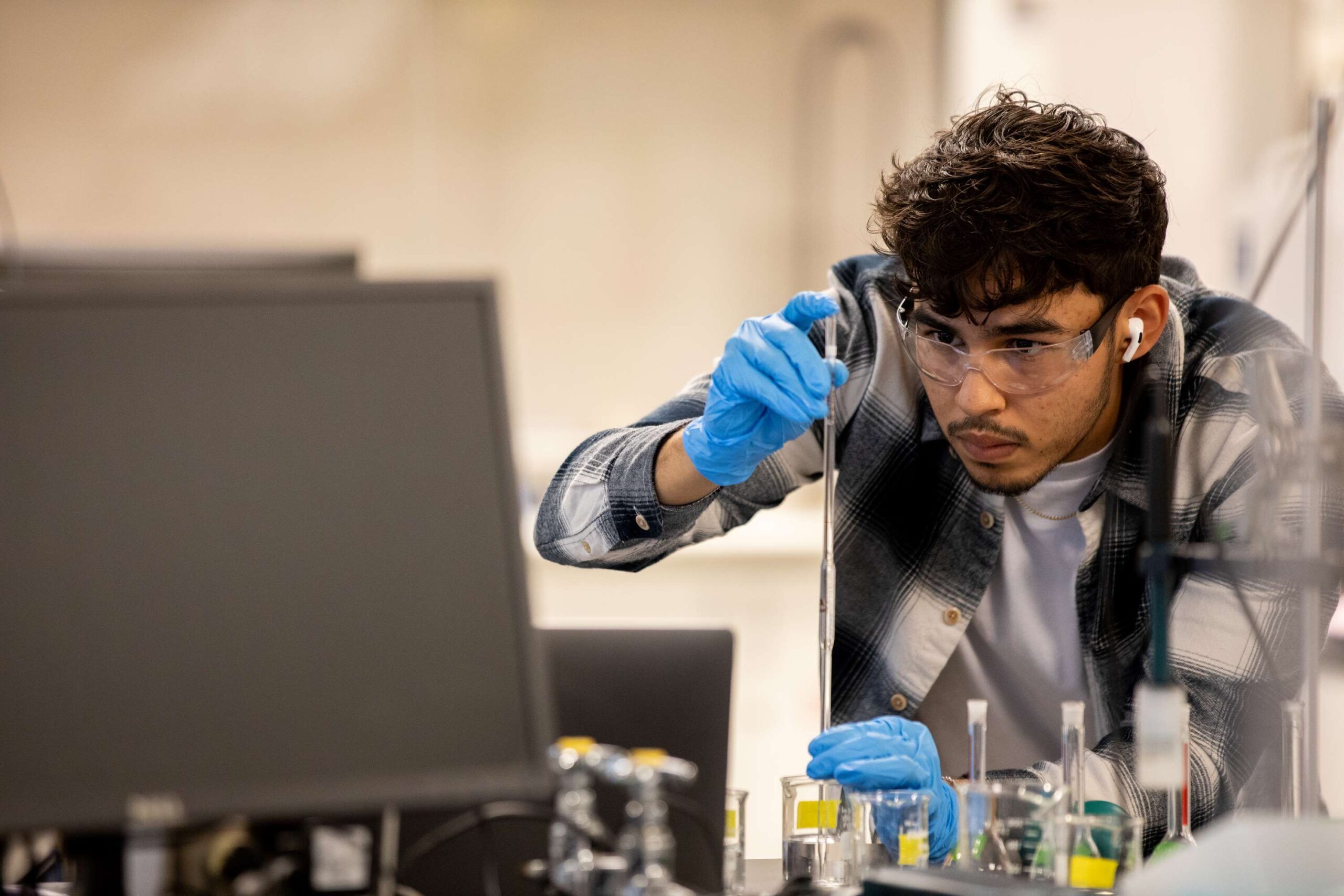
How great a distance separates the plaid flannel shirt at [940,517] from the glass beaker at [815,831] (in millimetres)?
413

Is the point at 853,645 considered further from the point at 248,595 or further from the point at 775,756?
the point at 775,756

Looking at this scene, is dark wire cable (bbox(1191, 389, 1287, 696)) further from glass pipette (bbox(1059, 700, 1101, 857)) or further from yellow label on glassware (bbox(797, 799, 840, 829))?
yellow label on glassware (bbox(797, 799, 840, 829))

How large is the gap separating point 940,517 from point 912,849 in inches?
27.4

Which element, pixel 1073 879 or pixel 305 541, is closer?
pixel 305 541

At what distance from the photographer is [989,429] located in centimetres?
145

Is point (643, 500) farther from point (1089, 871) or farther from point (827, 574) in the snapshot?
point (1089, 871)

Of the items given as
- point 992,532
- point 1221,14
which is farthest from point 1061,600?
point 1221,14

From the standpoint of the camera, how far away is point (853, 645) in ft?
5.27

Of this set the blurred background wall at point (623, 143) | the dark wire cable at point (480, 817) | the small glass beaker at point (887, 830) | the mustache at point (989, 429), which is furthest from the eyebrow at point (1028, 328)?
the blurred background wall at point (623, 143)

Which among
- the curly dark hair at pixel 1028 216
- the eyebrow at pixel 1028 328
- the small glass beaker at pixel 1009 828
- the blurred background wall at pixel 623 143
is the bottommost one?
the small glass beaker at pixel 1009 828

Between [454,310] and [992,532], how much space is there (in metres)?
1.01

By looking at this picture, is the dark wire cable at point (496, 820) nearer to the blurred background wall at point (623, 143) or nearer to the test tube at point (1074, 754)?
the test tube at point (1074, 754)

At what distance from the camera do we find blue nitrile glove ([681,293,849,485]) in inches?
52.4

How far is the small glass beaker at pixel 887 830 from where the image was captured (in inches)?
38.3
